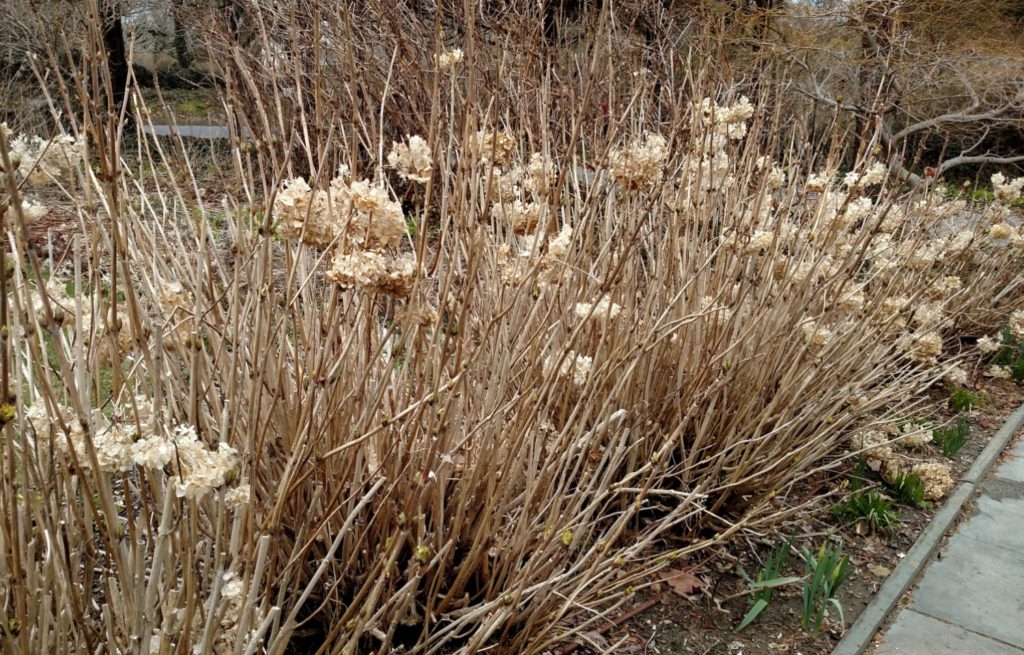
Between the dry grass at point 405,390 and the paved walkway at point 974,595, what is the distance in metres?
0.60

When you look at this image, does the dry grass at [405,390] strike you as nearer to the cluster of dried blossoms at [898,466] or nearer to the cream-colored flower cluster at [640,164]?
the cream-colored flower cluster at [640,164]

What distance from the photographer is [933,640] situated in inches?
105

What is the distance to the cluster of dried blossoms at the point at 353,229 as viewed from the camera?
56.2 inches

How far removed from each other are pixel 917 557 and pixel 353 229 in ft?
8.52

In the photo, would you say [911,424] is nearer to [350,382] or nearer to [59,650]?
[350,382]

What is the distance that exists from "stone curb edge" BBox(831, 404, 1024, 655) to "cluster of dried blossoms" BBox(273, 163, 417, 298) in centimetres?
195

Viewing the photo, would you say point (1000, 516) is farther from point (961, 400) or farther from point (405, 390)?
point (405, 390)

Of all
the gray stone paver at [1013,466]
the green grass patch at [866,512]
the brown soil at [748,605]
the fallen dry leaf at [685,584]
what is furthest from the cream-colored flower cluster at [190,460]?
the gray stone paver at [1013,466]

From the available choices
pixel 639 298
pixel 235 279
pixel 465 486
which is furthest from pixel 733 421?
pixel 235 279

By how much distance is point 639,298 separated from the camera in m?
3.05

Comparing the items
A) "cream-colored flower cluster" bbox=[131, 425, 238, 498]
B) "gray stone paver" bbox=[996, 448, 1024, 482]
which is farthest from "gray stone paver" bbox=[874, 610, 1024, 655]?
"cream-colored flower cluster" bbox=[131, 425, 238, 498]

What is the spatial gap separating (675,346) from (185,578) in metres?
2.02

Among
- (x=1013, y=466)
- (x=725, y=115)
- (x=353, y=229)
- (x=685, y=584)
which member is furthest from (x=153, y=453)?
(x=1013, y=466)

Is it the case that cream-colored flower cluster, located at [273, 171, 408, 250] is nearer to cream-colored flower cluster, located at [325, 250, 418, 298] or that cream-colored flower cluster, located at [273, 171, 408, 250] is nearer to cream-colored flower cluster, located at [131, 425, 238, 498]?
cream-colored flower cluster, located at [325, 250, 418, 298]
